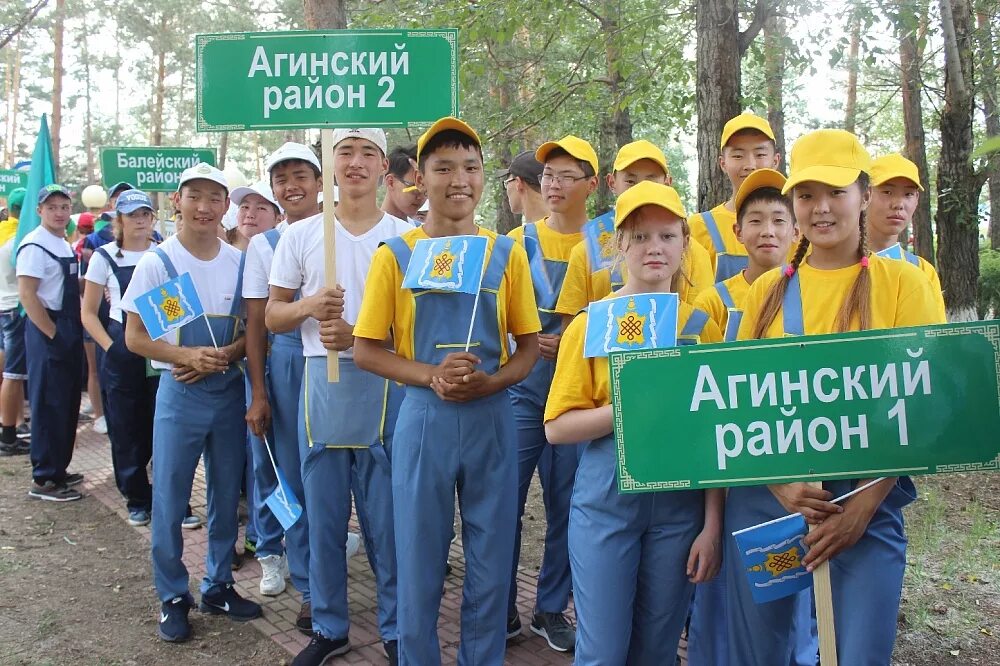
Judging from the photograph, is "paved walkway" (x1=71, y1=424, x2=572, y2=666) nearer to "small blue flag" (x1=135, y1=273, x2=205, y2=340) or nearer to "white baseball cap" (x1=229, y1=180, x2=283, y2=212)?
"small blue flag" (x1=135, y1=273, x2=205, y2=340)

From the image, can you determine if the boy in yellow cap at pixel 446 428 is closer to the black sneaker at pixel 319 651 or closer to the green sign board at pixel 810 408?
the black sneaker at pixel 319 651

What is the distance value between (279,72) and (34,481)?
523 cm

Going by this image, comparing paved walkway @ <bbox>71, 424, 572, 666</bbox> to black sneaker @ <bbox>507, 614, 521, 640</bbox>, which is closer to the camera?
paved walkway @ <bbox>71, 424, 572, 666</bbox>

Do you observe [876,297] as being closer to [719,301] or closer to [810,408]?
[810,408]

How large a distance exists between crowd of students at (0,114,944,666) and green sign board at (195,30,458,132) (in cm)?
38

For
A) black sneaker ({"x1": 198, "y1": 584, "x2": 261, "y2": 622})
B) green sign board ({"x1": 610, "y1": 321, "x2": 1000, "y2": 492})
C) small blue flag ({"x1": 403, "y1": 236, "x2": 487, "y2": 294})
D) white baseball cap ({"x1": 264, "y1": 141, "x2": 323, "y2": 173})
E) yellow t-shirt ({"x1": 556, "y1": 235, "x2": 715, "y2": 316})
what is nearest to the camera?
green sign board ({"x1": 610, "y1": 321, "x2": 1000, "y2": 492})

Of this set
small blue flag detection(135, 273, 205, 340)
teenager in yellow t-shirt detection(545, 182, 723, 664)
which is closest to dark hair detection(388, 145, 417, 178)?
small blue flag detection(135, 273, 205, 340)

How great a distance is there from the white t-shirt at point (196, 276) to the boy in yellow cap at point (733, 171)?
2.52 meters

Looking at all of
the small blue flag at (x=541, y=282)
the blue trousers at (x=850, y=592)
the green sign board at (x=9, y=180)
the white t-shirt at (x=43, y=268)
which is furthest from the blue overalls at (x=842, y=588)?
the green sign board at (x=9, y=180)

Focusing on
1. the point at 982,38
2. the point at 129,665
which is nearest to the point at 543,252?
the point at 129,665

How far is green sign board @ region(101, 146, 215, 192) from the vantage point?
9508 millimetres

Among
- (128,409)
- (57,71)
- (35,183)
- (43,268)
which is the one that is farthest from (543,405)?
(57,71)

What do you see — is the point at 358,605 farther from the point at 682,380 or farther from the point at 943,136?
the point at 943,136

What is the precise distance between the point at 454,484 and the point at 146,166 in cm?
752
